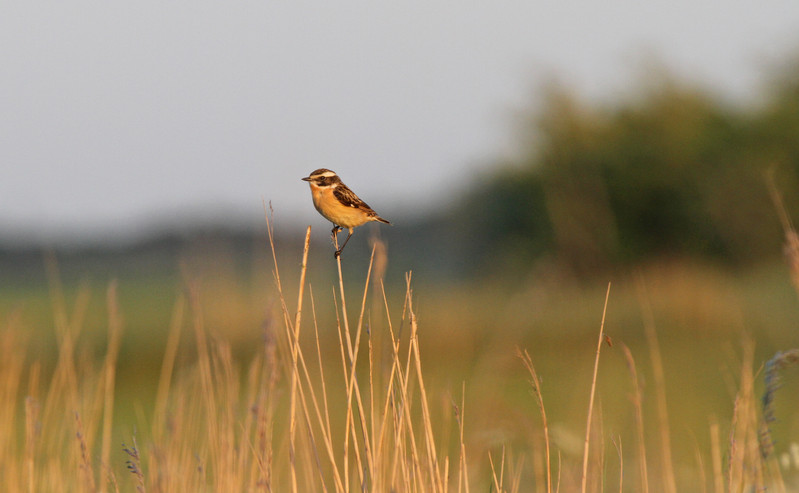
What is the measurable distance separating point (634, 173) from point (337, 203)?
18.1m

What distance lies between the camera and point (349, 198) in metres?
4.15

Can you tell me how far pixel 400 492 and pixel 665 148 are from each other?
2023 cm

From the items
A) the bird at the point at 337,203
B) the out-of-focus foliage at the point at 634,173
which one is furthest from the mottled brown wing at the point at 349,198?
the out-of-focus foliage at the point at 634,173

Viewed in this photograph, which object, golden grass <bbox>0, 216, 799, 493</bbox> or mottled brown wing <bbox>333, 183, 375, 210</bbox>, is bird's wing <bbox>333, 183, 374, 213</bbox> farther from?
golden grass <bbox>0, 216, 799, 493</bbox>

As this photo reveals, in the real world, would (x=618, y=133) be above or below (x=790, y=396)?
above

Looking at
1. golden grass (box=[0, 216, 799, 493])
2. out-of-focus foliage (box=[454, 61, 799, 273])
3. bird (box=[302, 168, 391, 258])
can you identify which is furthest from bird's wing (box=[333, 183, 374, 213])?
out-of-focus foliage (box=[454, 61, 799, 273])

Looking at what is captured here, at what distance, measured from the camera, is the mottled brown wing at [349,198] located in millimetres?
4121

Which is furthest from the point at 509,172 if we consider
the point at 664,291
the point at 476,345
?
the point at 476,345

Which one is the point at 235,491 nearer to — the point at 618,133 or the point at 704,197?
the point at 704,197

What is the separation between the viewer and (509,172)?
2262cm

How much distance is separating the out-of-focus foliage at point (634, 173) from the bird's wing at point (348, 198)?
54.5 feet

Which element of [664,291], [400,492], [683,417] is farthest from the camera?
[664,291]

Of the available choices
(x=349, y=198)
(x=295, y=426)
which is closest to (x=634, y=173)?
(x=349, y=198)

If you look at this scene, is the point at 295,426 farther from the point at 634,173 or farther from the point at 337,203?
the point at 634,173
